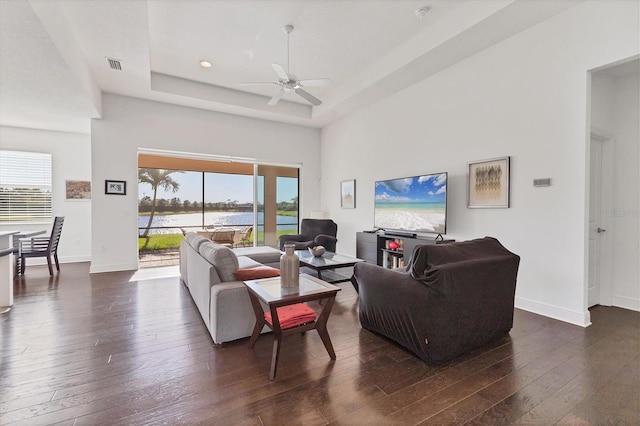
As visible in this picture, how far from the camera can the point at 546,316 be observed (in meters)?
3.32

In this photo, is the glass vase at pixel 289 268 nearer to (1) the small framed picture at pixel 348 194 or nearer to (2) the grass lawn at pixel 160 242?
(1) the small framed picture at pixel 348 194

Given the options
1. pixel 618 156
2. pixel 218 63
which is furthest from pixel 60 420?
pixel 618 156

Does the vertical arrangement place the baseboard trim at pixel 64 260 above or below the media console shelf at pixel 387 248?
below

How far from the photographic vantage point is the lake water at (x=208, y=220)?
752 cm

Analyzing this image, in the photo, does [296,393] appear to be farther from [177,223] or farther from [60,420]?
[177,223]

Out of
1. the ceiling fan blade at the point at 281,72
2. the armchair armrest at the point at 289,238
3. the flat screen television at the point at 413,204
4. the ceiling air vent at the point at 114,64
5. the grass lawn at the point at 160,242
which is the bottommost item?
the grass lawn at the point at 160,242

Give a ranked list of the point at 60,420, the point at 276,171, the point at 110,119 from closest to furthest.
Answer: the point at 60,420 → the point at 110,119 → the point at 276,171

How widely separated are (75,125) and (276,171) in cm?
421

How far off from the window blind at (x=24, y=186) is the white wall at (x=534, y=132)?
7.72m

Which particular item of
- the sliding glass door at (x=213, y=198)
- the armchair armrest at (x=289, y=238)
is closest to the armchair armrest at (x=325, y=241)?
the armchair armrest at (x=289, y=238)

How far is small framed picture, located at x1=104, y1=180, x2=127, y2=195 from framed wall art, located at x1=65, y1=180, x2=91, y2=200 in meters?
1.72

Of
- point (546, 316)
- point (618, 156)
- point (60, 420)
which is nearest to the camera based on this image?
point (60, 420)

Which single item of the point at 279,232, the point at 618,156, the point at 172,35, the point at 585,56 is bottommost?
the point at 279,232

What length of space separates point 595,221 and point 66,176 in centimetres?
957
